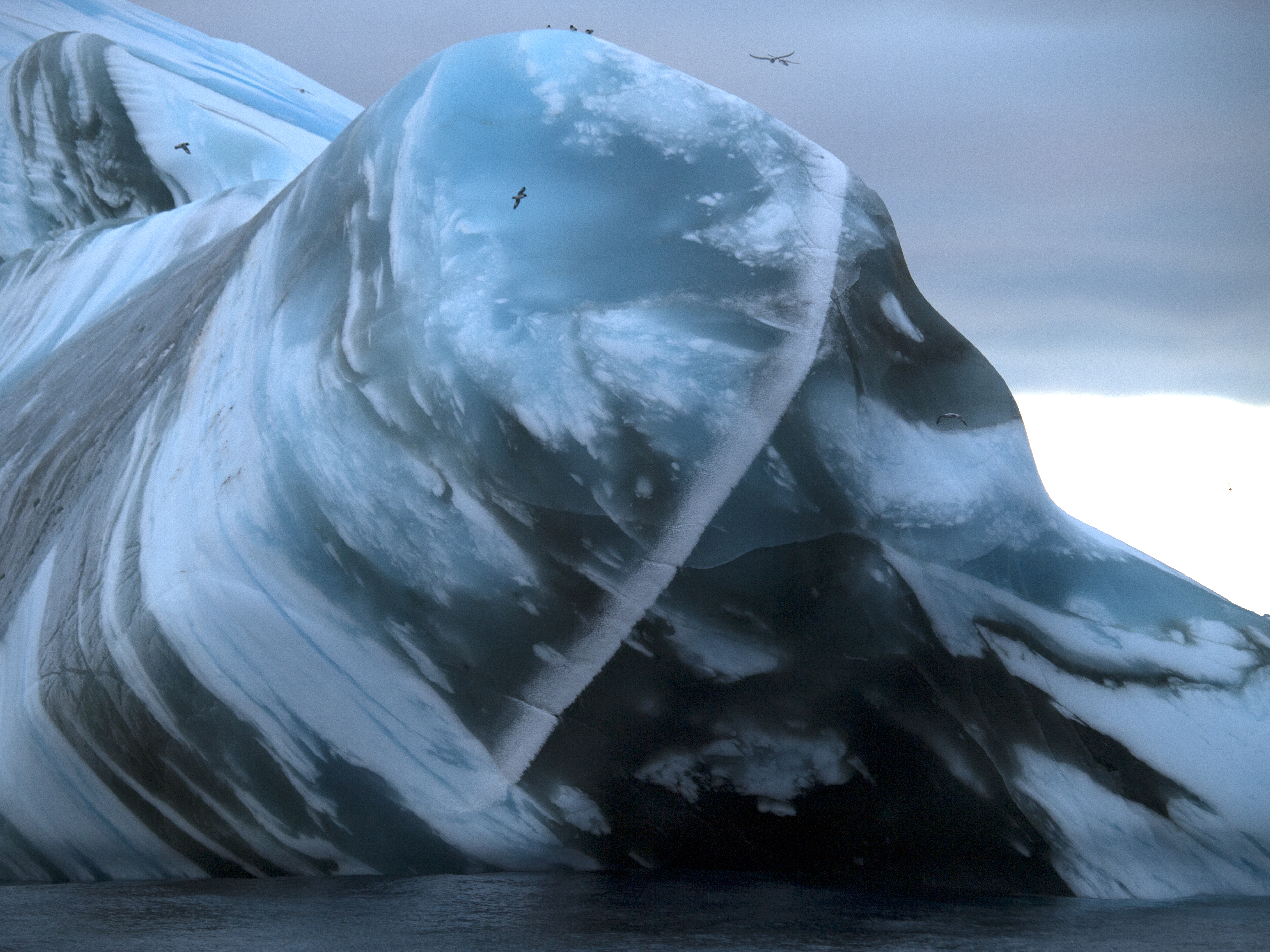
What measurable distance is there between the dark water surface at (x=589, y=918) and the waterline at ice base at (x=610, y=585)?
0.09 m

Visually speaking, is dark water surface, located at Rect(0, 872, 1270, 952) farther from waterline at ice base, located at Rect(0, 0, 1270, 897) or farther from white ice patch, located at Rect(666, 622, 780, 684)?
white ice patch, located at Rect(666, 622, 780, 684)

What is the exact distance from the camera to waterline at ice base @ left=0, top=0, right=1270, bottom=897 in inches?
49.1

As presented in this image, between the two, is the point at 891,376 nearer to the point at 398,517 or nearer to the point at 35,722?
the point at 398,517

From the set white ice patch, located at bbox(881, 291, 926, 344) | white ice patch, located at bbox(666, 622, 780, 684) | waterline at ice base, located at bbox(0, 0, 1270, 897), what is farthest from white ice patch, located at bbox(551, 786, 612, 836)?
white ice patch, located at bbox(881, 291, 926, 344)

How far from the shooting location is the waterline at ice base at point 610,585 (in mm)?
1248

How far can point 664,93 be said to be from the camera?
1407mm

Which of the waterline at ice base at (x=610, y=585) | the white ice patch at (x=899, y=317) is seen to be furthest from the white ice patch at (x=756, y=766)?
the white ice patch at (x=899, y=317)

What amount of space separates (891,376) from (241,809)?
2.94 ft

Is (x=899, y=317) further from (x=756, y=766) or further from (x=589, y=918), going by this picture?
(x=589, y=918)

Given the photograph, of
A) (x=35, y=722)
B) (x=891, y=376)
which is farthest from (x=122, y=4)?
(x=891, y=376)

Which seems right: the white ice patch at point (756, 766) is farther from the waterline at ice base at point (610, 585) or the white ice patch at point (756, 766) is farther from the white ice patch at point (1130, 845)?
the white ice patch at point (1130, 845)

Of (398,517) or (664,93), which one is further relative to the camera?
(664,93)

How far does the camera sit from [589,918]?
1.00 m

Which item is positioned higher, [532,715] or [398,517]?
[398,517]
